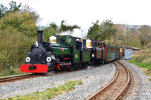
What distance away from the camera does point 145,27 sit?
5378cm

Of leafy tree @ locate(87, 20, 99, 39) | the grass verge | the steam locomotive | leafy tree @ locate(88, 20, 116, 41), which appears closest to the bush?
the steam locomotive

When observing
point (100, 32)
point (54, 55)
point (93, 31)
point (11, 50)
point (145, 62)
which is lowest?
point (145, 62)

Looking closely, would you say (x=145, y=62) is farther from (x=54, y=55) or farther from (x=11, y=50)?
(x=11, y=50)

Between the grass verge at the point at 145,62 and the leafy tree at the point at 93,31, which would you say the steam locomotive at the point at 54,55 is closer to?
the grass verge at the point at 145,62

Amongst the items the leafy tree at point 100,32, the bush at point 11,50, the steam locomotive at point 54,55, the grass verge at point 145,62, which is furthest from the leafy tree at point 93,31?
the bush at point 11,50

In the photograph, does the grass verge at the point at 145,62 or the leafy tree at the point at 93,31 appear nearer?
the grass verge at the point at 145,62

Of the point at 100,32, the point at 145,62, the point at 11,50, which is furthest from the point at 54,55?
the point at 100,32

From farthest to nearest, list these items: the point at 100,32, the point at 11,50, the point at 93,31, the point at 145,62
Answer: the point at 93,31 → the point at 100,32 → the point at 145,62 → the point at 11,50

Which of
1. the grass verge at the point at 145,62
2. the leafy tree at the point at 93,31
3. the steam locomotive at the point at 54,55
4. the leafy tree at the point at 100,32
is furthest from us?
the leafy tree at the point at 93,31

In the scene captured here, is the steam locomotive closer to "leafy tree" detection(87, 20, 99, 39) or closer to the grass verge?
the grass verge

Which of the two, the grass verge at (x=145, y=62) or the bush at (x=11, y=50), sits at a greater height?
the bush at (x=11, y=50)

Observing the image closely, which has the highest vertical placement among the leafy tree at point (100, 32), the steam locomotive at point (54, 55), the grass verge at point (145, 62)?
the leafy tree at point (100, 32)

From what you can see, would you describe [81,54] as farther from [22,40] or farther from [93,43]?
[22,40]

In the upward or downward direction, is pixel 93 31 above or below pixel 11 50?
above
